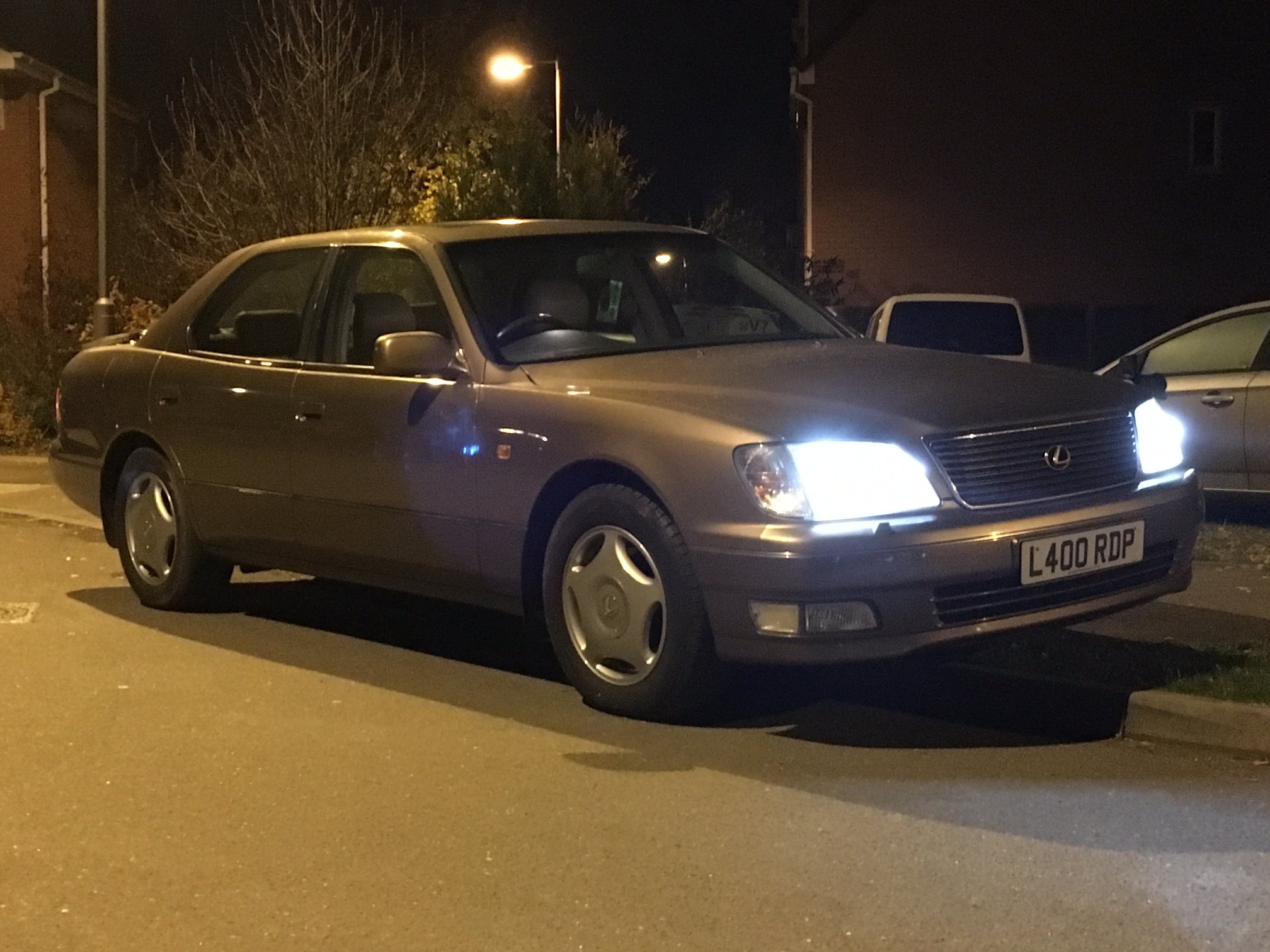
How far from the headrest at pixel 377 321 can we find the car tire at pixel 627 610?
1.30m

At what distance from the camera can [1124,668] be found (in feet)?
21.5

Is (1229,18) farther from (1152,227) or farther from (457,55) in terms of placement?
(457,55)


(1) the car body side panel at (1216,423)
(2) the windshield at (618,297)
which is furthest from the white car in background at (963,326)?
(2) the windshield at (618,297)

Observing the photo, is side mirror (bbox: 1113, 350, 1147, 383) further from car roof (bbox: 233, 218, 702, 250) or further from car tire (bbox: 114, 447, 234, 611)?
car tire (bbox: 114, 447, 234, 611)

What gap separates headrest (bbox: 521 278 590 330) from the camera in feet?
23.2

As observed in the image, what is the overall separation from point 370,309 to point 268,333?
2.60 feet

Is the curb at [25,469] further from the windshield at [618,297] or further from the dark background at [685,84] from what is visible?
the dark background at [685,84]

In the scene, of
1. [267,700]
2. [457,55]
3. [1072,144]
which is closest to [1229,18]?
[1072,144]

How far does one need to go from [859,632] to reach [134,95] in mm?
31622

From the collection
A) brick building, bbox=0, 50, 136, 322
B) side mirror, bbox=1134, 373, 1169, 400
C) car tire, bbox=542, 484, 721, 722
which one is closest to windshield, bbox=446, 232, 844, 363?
car tire, bbox=542, 484, 721, 722

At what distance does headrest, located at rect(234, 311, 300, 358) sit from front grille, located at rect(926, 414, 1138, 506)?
311cm

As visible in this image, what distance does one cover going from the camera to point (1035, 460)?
19.7 ft

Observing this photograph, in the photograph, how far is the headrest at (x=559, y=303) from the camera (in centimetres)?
707

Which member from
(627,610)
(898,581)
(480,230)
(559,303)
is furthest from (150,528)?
(898,581)
